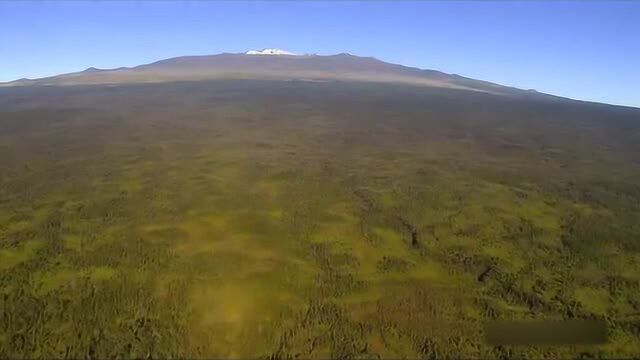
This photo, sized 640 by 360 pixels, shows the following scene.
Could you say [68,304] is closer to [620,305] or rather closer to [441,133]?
[620,305]

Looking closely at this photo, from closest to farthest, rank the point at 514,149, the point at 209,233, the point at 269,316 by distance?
the point at 269,316 < the point at 209,233 < the point at 514,149

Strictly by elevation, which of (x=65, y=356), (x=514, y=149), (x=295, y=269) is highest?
(x=514, y=149)

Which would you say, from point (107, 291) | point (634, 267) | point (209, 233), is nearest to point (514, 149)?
point (634, 267)

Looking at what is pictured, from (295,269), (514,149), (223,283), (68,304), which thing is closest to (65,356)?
(68,304)

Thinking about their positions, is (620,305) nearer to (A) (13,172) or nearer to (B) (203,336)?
(B) (203,336)

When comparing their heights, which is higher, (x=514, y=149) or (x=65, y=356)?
(x=514, y=149)

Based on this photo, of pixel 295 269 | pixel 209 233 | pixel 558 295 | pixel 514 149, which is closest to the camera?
pixel 558 295

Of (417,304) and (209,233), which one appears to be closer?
(417,304)
